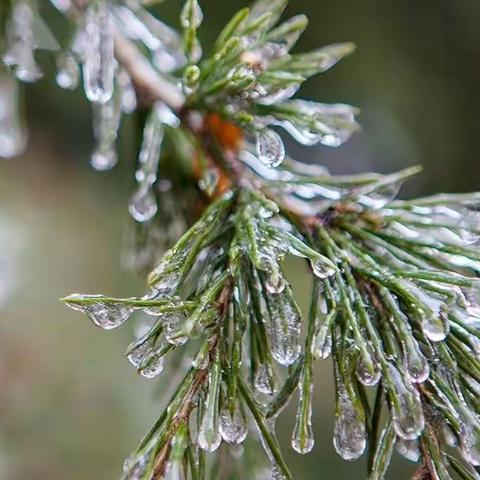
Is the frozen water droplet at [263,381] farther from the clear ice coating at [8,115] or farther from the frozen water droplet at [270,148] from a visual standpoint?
the clear ice coating at [8,115]

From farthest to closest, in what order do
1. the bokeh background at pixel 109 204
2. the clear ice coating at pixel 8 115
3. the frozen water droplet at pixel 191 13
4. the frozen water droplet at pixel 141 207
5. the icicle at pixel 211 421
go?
Answer: the bokeh background at pixel 109 204, the clear ice coating at pixel 8 115, the frozen water droplet at pixel 141 207, the frozen water droplet at pixel 191 13, the icicle at pixel 211 421

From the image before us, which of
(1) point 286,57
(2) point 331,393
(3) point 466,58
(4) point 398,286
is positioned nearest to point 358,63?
(3) point 466,58

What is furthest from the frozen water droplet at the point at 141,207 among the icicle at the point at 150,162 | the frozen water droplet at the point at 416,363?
the frozen water droplet at the point at 416,363

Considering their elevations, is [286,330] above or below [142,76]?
below

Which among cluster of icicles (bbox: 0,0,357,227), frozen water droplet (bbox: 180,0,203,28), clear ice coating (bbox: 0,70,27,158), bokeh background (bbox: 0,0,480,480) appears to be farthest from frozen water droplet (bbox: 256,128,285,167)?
bokeh background (bbox: 0,0,480,480)

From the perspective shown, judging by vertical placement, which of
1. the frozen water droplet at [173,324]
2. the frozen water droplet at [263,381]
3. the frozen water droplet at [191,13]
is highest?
the frozen water droplet at [191,13]

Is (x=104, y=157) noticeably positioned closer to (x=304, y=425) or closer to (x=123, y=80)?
(x=123, y=80)

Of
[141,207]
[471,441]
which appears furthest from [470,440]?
[141,207]
